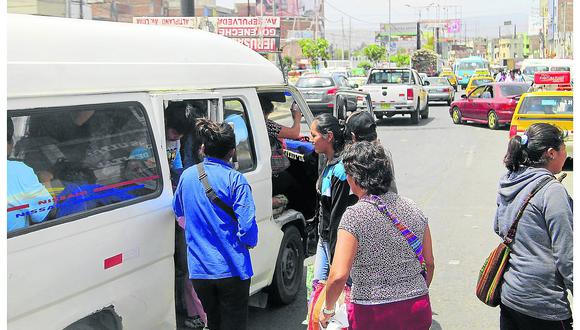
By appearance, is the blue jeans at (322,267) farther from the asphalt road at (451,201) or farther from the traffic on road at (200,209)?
the asphalt road at (451,201)

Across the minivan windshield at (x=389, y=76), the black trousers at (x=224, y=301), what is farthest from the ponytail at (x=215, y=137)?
the minivan windshield at (x=389, y=76)

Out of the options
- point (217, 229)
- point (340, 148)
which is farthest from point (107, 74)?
point (340, 148)

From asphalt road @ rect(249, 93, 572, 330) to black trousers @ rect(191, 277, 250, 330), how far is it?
1.53 m

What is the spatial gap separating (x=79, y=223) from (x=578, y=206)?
2501 mm

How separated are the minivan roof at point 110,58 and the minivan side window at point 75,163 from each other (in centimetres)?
15

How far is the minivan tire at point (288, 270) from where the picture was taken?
577cm

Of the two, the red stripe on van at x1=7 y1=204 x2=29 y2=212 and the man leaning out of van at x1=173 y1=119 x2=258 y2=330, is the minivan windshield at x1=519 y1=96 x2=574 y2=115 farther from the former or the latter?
the red stripe on van at x1=7 y1=204 x2=29 y2=212

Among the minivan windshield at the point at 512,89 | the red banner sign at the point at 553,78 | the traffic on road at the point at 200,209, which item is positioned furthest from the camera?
the minivan windshield at the point at 512,89

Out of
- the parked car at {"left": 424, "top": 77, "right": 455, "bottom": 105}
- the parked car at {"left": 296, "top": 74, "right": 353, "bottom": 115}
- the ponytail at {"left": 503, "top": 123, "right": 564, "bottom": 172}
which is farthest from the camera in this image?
the parked car at {"left": 424, "top": 77, "right": 455, "bottom": 105}

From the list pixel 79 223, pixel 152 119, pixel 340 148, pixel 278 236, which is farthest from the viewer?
pixel 278 236

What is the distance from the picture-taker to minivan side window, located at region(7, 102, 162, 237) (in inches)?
131

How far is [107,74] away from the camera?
3797mm

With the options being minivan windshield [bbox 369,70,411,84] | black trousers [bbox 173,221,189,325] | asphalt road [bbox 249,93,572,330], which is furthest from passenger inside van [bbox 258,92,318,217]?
minivan windshield [bbox 369,70,411,84]
